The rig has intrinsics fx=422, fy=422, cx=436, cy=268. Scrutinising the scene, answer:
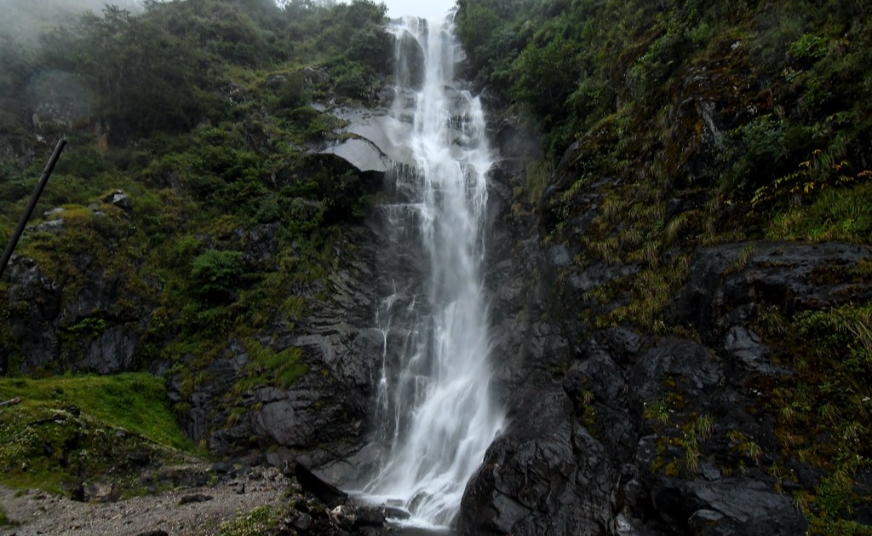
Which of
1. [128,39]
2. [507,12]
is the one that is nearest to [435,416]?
[128,39]

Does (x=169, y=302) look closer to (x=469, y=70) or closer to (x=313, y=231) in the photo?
(x=313, y=231)

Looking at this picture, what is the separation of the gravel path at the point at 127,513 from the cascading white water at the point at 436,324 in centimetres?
429

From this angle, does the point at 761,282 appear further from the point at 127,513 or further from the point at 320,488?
the point at 127,513

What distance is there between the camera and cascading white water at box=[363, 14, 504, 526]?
507 inches

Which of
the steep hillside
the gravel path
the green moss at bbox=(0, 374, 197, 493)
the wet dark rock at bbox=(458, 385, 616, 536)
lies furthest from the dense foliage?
the steep hillside

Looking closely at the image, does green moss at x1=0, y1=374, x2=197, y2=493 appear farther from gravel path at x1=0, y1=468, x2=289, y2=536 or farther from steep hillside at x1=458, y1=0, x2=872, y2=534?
steep hillside at x1=458, y1=0, x2=872, y2=534

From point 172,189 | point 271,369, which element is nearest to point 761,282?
point 271,369

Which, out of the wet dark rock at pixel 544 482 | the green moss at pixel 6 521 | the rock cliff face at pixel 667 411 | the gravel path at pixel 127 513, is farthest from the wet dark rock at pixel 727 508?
the green moss at pixel 6 521

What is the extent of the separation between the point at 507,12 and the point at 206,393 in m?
34.2

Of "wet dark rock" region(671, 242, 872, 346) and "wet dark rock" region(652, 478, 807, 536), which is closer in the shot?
"wet dark rock" region(652, 478, 807, 536)

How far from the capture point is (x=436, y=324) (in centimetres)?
1784

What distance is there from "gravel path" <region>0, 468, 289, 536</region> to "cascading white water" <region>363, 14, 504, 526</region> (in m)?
4.29

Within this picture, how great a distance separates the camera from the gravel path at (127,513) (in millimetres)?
7930

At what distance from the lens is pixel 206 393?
15188 mm
